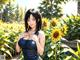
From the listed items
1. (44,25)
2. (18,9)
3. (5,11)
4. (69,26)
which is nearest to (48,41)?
(44,25)

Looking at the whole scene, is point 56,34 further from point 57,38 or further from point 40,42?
point 40,42

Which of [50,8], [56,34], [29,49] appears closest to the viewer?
[29,49]

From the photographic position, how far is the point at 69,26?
10.5 meters

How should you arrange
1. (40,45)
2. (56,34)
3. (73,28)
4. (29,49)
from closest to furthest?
(40,45)
(29,49)
(56,34)
(73,28)

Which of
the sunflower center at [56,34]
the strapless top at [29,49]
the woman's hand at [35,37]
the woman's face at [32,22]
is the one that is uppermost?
the woman's face at [32,22]

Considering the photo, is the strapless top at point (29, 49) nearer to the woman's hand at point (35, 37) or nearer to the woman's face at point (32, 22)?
the woman's hand at point (35, 37)

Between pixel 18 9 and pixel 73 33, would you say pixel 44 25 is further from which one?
pixel 18 9

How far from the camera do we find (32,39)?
4.45 meters

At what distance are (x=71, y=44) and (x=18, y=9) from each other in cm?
9598

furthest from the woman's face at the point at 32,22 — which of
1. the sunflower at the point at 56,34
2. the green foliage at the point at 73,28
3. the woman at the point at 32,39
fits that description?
the green foliage at the point at 73,28

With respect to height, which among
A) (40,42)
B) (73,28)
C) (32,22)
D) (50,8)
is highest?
(32,22)

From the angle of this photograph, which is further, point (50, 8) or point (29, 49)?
point (50, 8)

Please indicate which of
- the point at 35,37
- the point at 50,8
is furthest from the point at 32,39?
the point at 50,8

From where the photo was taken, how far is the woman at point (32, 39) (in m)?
4.39
